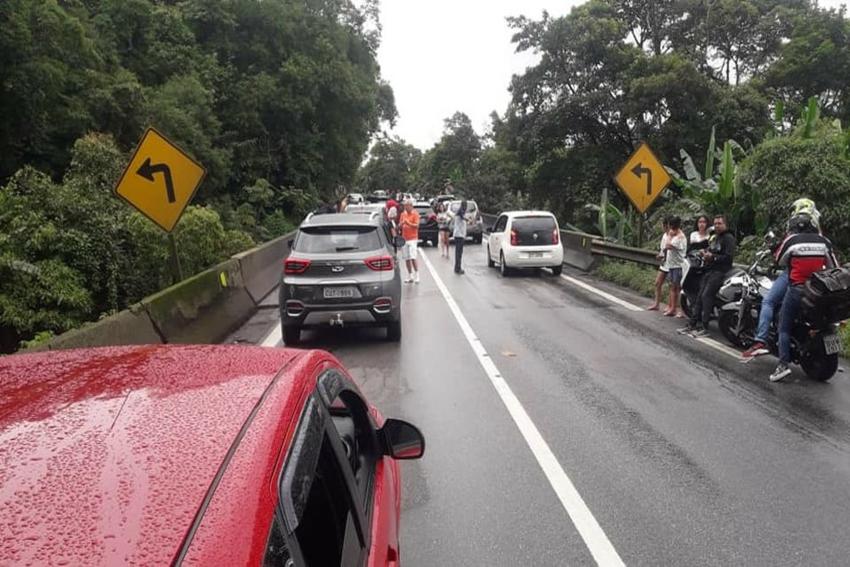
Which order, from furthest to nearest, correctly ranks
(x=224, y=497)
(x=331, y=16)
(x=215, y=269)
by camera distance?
1. (x=331, y=16)
2. (x=215, y=269)
3. (x=224, y=497)

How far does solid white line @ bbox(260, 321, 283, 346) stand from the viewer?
31.4ft

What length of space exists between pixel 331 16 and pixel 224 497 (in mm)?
34724

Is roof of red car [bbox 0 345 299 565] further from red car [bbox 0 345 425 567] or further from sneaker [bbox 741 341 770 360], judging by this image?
sneaker [bbox 741 341 770 360]

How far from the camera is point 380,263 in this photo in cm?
950

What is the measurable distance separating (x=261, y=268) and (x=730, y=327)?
9452 millimetres

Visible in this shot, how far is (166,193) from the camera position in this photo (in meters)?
9.01

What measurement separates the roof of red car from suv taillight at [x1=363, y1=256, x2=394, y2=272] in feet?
23.2

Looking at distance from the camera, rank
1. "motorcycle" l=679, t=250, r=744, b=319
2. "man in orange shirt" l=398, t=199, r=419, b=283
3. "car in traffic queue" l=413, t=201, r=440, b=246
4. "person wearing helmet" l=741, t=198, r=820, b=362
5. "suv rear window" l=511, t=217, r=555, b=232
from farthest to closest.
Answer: "car in traffic queue" l=413, t=201, r=440, b=246 → "suv rear window" l=511, t=217, r=555, b=232 → "man in orange shirt" l=398, t=199, r=419, b=283 → "motorcycle" l=679, t=250, r=744, b=319 → "person wearing helmet" l=741, t=198, r=820, b=362

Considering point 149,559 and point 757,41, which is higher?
point 757,41

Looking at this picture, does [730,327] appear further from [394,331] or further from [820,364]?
[394,331]

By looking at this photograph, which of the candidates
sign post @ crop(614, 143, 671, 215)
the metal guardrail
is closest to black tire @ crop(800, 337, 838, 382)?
the metal guardrail

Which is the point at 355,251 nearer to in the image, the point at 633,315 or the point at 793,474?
the point at 633,315

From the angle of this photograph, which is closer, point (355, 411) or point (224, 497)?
point (224, 497)

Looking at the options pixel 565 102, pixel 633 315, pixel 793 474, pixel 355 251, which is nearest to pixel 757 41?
pixel 565 102
